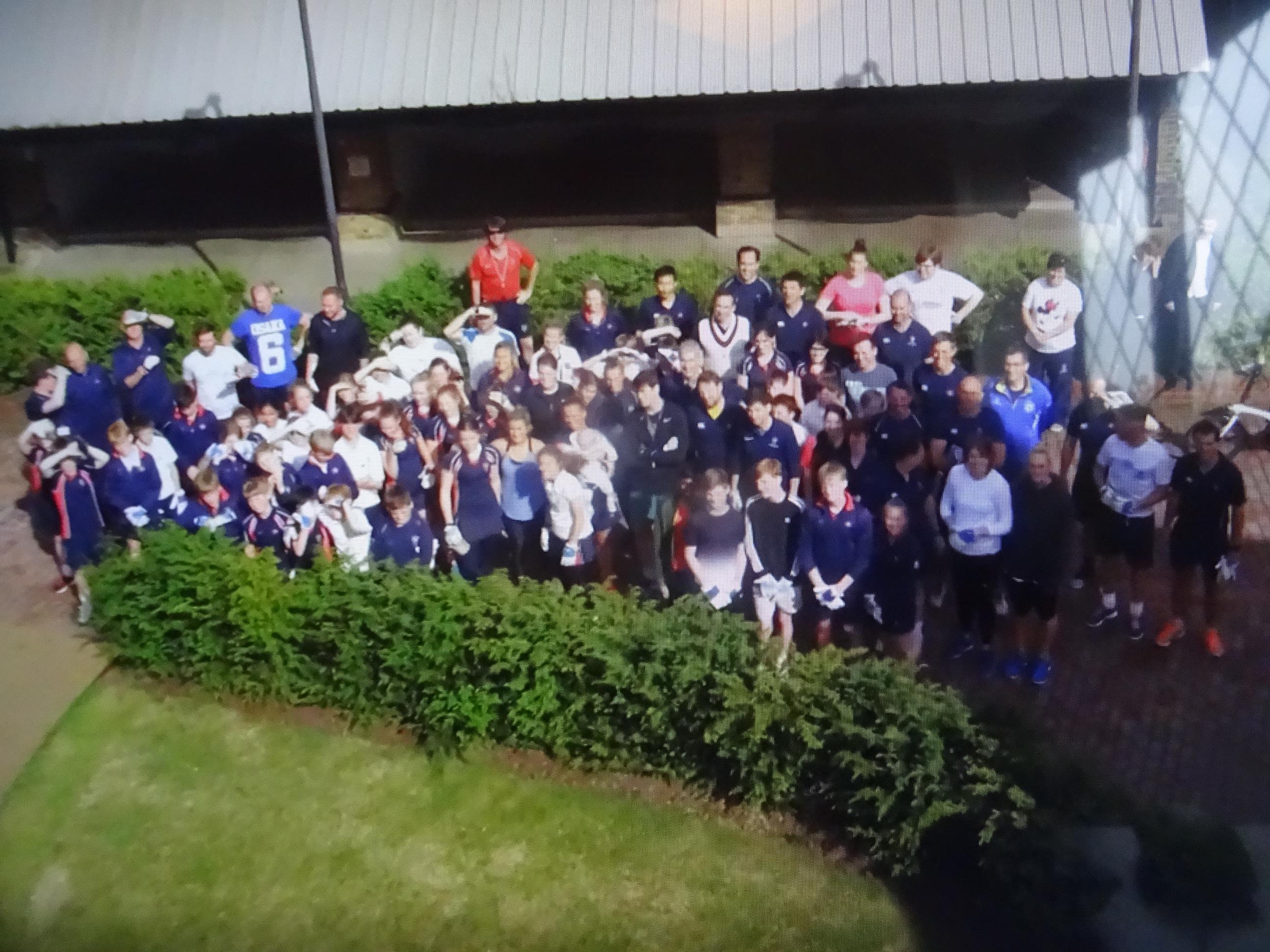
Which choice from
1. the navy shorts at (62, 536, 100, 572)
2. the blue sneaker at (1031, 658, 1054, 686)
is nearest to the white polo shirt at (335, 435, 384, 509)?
the navy shorts at (62, 536, 100, 572)

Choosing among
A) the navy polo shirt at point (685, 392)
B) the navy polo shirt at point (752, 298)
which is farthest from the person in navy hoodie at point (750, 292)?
the navy polo shirt at point (685, 392)

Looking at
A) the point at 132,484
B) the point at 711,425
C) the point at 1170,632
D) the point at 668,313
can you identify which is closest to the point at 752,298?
the point at 668,313

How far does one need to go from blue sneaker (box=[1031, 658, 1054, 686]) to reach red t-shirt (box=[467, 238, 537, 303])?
5375mm

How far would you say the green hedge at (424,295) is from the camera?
34.1 ft

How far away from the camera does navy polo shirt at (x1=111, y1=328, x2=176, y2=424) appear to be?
945 centimetres

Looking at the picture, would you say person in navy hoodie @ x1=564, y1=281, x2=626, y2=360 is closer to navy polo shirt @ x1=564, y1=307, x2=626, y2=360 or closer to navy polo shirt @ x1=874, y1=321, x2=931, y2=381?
navy polo shirt @ x1=564, y1=307, x2=626, y2=360

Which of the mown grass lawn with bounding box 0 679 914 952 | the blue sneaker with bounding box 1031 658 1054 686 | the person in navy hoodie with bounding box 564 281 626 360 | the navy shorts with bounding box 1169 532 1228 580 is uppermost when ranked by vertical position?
the person in navy hoodie with bounding box 564 281 626 360

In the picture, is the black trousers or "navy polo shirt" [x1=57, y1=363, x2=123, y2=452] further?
"navy polo shirt" [x1=57, y1=363, x2=123, y2=452]

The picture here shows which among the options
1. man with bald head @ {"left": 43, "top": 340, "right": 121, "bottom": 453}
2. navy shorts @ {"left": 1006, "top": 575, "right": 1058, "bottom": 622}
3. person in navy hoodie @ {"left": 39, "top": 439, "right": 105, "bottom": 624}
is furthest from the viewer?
man with bald head @ {"left": 43, "top": 340, "right": 121, "bottom": 453}

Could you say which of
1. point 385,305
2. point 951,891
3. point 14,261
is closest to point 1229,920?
point 951,891

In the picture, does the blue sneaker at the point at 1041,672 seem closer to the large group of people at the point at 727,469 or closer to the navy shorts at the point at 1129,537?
the large group of people at the point at 727,469

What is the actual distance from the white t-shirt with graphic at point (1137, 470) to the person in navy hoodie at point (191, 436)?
5.97m

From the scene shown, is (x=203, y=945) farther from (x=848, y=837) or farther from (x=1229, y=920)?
(x=1229, y=920)

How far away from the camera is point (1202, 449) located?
6.85 meters
